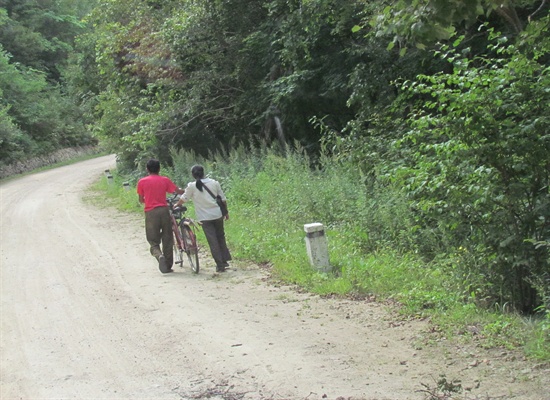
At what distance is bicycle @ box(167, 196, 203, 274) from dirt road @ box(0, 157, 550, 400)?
0.29 metres

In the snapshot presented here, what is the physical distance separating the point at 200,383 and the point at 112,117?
73.8ft

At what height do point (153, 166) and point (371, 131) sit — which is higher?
point (153, 166)

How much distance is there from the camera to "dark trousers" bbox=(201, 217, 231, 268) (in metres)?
11.5

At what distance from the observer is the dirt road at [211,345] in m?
6.09

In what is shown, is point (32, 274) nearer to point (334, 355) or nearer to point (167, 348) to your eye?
point (167, 348)

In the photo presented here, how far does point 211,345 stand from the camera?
754 centimetres

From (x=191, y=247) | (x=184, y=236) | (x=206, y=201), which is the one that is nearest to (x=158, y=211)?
(x=184, y=236)

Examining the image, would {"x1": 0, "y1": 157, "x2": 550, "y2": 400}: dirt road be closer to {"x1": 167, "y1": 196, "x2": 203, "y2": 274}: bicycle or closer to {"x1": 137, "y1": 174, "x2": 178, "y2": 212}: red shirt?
{"x1": 167, "y1": 196, "x2": 203, "y2": 274}: bicycle

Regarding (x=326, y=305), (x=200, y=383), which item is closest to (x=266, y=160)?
(x=326, y=305)

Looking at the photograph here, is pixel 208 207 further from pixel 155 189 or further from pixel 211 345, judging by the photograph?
pixel 211 345

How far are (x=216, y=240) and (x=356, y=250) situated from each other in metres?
2.31

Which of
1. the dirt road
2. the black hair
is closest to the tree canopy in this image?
the dirt road

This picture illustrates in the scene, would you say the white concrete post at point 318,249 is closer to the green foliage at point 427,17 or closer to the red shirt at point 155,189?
the red shirt at point 155,189

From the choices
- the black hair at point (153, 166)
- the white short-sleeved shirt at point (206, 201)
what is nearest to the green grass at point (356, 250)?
the white short-sleeved shirt at point (206, 201)
